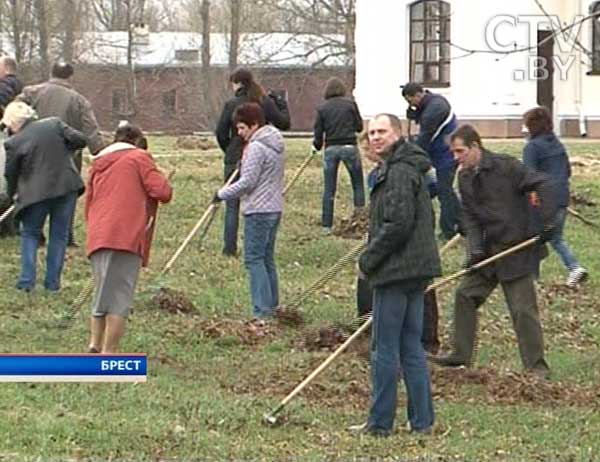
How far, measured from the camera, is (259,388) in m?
10.2

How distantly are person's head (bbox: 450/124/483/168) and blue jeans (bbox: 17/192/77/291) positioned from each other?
4.10 metres

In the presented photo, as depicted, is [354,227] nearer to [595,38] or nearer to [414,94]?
[414,94]

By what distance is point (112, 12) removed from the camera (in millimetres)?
68438

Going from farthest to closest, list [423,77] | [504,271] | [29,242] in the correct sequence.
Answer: [423,77] < [29,242] < [504,271]

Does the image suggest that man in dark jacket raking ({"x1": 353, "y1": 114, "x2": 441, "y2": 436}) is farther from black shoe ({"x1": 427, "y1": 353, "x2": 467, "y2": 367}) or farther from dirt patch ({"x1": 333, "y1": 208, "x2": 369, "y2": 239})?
dirt patch ({"x1": 333, "y1": 208, "x2": 369, "y2": 239})

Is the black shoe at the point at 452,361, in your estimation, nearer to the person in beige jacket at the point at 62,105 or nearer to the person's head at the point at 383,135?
the person's head at the point at 383,135

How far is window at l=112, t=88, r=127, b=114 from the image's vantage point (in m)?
62.4

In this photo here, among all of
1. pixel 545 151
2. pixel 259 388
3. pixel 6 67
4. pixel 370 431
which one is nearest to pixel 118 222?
pixel 259 388

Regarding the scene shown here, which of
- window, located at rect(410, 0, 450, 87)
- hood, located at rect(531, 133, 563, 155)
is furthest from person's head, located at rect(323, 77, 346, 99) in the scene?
window, located at rect(410, 0, 450, 87)

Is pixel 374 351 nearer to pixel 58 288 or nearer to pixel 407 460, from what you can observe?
pixel 407 460

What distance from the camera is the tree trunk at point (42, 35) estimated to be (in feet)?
185

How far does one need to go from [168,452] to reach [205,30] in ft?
172

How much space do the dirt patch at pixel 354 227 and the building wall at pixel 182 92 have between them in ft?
131

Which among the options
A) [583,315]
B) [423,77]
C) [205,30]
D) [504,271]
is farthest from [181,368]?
[205,30]
